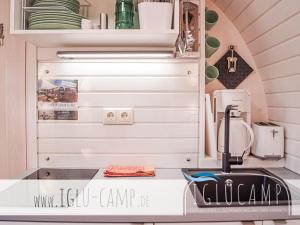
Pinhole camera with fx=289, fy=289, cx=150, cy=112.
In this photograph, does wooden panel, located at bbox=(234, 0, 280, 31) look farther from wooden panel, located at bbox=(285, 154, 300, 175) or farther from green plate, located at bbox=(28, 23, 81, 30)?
green plate, located at bbox=(28, 23, 81, 30)

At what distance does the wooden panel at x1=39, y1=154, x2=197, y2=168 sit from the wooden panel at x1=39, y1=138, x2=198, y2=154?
2 cm

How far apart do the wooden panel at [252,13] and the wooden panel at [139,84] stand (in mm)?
435

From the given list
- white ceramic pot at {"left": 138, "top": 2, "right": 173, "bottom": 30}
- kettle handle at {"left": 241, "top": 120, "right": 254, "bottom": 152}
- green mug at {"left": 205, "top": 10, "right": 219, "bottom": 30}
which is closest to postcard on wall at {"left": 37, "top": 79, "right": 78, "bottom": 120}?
white ceramic pot at {"left": 138, "top": 2, "right": 173, "bottom": 30}

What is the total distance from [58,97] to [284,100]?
1305mm

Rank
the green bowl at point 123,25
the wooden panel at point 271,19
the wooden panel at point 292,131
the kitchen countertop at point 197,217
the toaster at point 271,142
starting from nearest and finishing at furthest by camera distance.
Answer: the kitchen countertop at point 197,217 < the wooden panel at point 271,19 < the green bowl at point 123,25 < the wooden panel at point 292,131 < the toaster at point 271,142

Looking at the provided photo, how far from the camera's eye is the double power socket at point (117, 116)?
5.64ft

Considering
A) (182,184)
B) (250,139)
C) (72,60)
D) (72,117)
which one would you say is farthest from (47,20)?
(250,139)

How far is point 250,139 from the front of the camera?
5.44 ft

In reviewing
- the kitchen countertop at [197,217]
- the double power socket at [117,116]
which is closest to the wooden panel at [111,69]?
the double power socket at [117,116]

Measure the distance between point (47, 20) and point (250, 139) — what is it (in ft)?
4.11

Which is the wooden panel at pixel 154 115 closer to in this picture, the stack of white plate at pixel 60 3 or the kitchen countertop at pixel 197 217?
the stack of white plate at pixel 60 3

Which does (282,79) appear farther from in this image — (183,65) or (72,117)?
(72,117)

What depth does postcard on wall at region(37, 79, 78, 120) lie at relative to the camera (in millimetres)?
1718

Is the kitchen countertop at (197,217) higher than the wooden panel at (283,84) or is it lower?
lower
